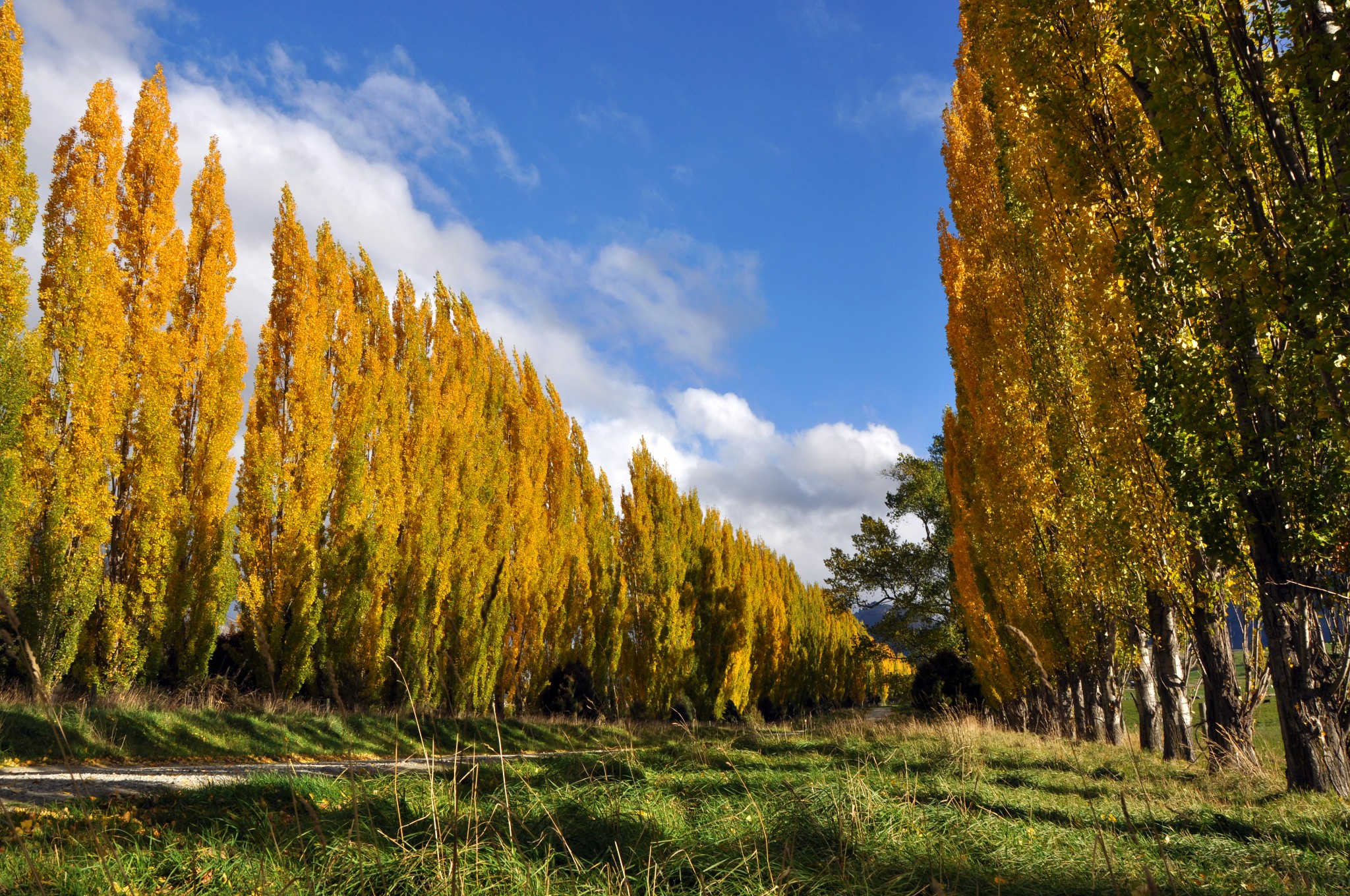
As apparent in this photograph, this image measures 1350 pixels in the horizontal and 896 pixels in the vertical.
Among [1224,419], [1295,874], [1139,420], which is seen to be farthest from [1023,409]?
[1295,874]

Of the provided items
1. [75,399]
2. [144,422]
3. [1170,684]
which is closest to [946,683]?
[1170,684]

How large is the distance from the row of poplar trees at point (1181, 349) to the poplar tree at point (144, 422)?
14.5 metres

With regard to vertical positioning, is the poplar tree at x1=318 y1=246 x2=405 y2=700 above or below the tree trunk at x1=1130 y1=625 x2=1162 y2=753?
above

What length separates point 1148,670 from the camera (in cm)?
1235

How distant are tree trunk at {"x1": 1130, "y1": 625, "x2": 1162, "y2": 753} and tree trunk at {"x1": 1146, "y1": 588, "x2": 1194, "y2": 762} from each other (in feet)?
3.63

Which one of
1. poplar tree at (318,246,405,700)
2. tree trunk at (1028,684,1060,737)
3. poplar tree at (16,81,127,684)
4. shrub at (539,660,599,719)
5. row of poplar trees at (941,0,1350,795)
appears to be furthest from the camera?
shrub at (539,660,599,719)

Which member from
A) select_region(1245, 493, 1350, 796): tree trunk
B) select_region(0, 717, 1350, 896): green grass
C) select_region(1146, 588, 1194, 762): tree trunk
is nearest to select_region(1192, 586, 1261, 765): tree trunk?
select_region(0, 717, 1350, 896): green grass

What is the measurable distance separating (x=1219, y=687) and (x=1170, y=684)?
7.42 ft

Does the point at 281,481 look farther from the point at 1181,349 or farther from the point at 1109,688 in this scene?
the point at 1109,688

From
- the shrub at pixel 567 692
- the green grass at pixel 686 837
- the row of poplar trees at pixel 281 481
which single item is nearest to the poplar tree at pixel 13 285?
the row of poplar trees at pixel 281 481

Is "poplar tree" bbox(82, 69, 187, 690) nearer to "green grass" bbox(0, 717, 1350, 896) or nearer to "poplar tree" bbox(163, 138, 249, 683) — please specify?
"poplar tree" bbox(163, 138, 249, 683)

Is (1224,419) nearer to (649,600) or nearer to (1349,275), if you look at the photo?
(1349,275)

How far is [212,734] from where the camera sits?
11289 millimetres

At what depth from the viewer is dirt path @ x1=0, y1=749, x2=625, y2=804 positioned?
20.3 ft
